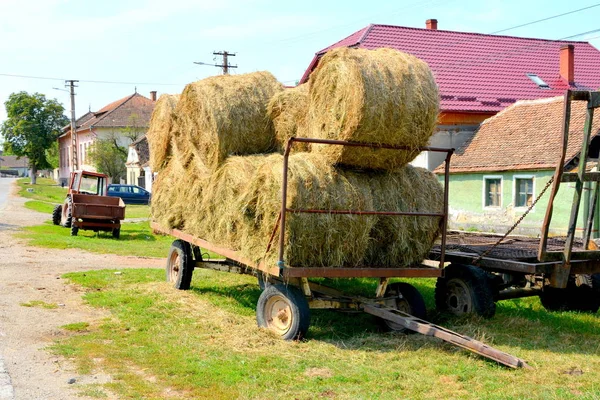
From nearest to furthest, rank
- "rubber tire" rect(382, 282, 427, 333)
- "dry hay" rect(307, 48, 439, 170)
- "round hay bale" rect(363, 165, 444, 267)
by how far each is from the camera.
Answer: "dry hay" rect(307, 48, 439, 170), "round hay bale" rect(363, 165, 444, 267), "rubber tire" rect(382, 282, 427, 333)

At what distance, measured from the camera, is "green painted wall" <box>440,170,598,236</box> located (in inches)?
812

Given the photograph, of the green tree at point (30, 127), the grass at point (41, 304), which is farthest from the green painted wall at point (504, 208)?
the green tree at point (30, 127)

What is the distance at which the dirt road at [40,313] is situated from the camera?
609cm

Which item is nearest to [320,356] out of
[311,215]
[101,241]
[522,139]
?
[311,215]

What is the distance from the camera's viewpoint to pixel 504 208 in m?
22.6

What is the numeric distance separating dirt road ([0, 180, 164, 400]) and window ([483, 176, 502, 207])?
1205 centimetres

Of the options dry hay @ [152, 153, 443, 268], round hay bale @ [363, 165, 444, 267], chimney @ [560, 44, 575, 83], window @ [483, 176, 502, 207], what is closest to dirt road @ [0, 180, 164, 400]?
dry hay @ [152, 153, 443, 268]

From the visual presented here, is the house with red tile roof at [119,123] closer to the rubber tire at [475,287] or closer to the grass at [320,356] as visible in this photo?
the grass at [320,356]

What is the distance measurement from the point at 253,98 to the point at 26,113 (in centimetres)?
7705

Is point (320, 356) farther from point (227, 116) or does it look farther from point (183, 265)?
point (183, 265)

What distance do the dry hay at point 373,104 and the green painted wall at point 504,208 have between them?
13663 millimetres

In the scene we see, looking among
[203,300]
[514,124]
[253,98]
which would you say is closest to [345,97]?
[253,98]

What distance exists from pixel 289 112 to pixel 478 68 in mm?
20765

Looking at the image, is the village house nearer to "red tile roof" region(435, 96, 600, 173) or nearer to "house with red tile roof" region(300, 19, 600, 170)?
"house with red tile roof" region(300, 19, 600, 170)
